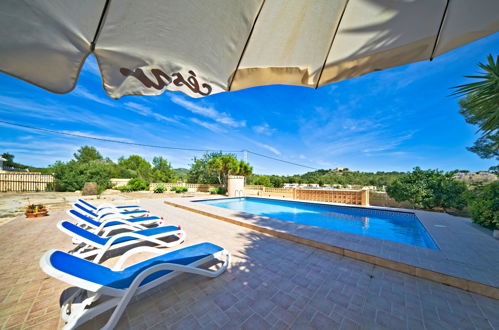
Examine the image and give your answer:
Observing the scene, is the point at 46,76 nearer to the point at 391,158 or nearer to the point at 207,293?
the point at 207,293

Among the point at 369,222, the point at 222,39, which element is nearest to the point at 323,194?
the point at 369,222

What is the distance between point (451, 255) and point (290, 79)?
180 inches

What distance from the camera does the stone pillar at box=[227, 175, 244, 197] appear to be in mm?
14085

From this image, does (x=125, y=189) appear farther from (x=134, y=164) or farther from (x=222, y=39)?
(x=134, y=164)

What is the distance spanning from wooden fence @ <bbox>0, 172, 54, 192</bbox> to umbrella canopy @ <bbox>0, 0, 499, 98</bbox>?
64.3 ft

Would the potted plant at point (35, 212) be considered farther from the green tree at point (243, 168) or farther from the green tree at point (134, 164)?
the green tree at point (134, 164)

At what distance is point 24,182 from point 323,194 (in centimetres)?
2290

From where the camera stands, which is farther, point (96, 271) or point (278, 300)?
point (278, 300)

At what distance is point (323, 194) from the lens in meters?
11.7

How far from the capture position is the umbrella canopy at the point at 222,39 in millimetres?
892

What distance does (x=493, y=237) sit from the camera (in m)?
4.18

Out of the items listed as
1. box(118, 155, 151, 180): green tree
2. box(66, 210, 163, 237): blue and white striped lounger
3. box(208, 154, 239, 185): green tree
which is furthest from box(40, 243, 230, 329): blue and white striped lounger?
box(118, 155, 151, 180): green tree

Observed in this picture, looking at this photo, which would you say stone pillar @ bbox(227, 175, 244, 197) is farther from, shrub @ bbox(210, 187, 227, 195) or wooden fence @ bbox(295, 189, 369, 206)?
wooden fence @ bbox(295, 189, 369, 206)

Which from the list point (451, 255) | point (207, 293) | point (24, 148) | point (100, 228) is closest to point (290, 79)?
point (207, 293)
